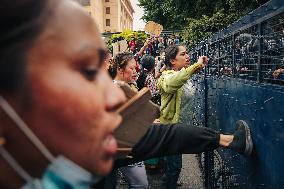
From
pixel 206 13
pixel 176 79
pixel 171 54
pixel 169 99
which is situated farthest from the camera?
pixel 206 13

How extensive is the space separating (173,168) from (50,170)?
508 centimetres

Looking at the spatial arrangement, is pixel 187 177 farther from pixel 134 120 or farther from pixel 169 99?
pixel 134 120

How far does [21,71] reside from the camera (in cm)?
85

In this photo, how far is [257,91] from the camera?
113 inches

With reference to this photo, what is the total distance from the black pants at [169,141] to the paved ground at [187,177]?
4.13 metres

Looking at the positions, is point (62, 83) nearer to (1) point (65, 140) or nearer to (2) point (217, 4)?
(1) point (65, 140)

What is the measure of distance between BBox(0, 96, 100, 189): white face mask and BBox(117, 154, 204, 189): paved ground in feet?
18.8

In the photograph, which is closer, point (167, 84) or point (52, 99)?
point (52, 99)

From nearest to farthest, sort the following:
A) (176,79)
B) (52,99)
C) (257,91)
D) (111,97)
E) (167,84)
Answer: (52,99), (111,97), (257,91), (176,79), (167,84)

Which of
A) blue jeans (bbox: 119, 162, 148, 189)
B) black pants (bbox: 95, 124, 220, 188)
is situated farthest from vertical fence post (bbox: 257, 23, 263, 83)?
blue jeans (bbox: 119, 162, 148, 189)

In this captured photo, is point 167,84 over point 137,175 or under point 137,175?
over

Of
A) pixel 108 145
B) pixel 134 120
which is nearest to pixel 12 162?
pixel 108 145

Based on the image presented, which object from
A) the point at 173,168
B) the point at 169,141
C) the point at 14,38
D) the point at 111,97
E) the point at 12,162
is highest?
the point at 14,38

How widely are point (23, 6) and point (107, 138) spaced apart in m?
0.33
